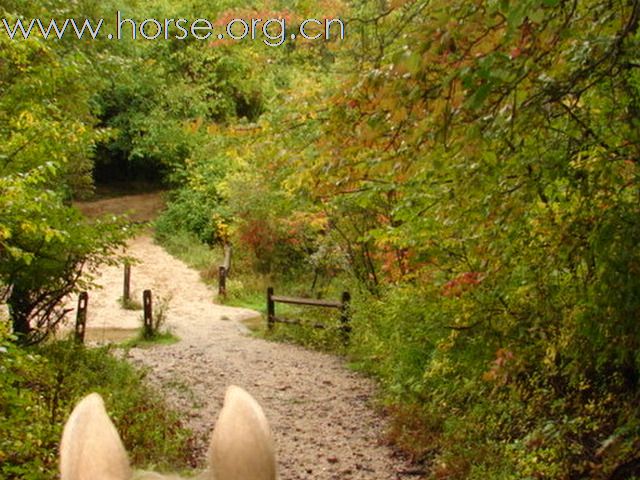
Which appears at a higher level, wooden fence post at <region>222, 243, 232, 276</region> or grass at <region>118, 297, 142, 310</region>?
wooden fence post at <region>222, 243, 232, 276</region>

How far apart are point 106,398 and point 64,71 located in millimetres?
3267

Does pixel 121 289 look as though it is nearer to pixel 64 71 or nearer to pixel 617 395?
pixel 64 71

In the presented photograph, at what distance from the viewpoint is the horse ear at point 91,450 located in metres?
0.80

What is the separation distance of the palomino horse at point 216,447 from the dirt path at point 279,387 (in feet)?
20.2

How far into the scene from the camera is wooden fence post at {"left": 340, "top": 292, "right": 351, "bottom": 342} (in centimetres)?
1247

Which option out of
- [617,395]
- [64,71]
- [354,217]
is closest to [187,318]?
[354,217]

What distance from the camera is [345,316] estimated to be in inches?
493

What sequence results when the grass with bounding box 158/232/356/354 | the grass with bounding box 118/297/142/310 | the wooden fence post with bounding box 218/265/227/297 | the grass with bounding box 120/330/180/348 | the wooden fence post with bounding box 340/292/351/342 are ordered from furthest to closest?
the wooden fence post with bounding box 218/265/227/297 → the grass with bounding box 118/297/142/310 → the grass with bounding box 158/232/356/354 → the grass with bounding box 120/330/180/348 → the wooden fence post with bounding box 340/292/351/342

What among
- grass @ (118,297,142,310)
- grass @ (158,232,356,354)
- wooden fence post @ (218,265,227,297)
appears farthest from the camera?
wooden fence post @ (218,265,227,297)

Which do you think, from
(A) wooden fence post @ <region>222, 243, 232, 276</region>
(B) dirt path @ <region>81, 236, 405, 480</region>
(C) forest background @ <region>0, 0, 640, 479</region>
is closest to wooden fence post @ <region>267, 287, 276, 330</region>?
(B) dirt path @ <region>81, 236, 405, 480</region>

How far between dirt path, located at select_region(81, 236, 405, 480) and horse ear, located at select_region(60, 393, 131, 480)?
6163mm

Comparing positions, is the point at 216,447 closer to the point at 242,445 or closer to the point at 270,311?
the point at 242,445

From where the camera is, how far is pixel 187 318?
15953 millimetres

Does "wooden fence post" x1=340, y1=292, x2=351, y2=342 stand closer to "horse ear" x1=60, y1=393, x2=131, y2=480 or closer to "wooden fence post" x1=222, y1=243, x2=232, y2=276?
"wooden fence post" x1=222, y1=243, x2=232, y2=276
